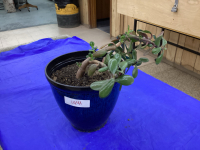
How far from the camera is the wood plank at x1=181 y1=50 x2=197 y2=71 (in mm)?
1813

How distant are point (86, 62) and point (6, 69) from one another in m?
1.20

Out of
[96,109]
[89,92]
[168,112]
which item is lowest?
[168,112]

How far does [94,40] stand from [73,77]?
1.96 m

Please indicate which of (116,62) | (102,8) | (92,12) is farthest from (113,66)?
(102,8)

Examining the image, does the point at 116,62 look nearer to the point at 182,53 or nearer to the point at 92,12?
the point at 182,53

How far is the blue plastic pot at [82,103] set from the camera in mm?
767

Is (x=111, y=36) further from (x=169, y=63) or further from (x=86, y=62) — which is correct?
(x=86, y=62)

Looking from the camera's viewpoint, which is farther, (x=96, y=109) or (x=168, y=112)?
(x=168, y=112)

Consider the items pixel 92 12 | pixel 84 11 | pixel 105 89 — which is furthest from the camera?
pixel 84 11

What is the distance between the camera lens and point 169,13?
1408 millimetres

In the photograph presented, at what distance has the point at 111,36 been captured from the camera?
285cm

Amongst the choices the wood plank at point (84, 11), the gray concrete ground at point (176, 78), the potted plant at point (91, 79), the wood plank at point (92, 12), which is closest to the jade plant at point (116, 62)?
the potted plant at point (91, 79)

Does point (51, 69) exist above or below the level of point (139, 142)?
above

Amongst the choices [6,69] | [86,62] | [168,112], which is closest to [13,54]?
[6,69]
